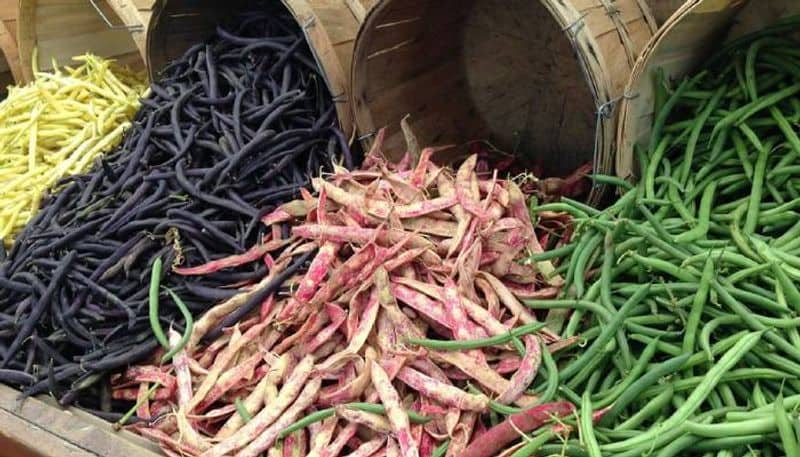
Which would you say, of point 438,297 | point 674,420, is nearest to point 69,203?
point 438,297

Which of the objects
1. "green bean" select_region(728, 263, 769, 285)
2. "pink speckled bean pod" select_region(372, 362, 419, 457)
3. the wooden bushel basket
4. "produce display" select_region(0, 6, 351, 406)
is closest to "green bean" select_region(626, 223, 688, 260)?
"green bean" select_region(728, 263, 769, 285)

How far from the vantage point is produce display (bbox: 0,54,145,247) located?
2785 millimetres

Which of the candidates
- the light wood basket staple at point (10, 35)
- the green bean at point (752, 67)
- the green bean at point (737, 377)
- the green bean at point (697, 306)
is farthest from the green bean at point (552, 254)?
the light wood basket staple at point (10, 35)

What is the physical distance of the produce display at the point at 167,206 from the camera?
214 cm

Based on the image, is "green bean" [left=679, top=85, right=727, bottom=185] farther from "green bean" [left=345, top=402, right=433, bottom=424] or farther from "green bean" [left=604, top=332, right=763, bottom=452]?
"green bean" [left=345, top=402, right=433, bottom=424]

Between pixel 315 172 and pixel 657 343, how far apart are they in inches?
53.3

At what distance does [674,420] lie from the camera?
1492 mm

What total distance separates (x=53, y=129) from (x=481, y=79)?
193 cm

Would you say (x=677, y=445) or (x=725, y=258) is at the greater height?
(x=725, y=258)

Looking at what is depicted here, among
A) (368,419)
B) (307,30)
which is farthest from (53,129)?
(368,419)

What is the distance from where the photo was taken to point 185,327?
2113 millimetres

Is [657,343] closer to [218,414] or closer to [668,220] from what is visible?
[668,220]

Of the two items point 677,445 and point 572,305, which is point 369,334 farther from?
point 677,445

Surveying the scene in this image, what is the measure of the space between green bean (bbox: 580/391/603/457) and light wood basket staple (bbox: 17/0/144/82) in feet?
9.55
